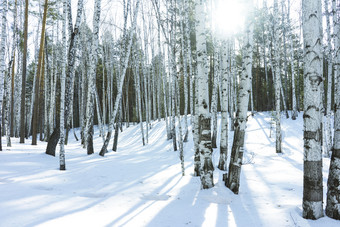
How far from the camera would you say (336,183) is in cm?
305

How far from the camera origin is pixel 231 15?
6305 millimetres

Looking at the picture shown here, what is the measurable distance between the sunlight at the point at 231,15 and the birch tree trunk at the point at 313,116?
1.72 metres

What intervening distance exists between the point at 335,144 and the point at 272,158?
6.88 m

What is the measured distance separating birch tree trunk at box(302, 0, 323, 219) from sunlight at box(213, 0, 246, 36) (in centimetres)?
172

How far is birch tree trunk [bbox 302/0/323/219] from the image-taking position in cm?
304

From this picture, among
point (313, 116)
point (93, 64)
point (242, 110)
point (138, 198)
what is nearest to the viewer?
point (313, 116)

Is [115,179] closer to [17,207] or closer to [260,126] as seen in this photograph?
[17,207]

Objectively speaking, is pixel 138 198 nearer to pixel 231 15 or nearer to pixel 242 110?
pixel 242 110

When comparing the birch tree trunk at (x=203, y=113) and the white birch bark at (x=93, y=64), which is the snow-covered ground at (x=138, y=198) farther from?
the white birch bark at (x=93, y=64)

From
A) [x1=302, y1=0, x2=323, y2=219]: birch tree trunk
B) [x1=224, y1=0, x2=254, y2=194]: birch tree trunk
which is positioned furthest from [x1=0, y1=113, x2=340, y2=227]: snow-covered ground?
[x1=224, y1=0, x2=254, y2=194]: birch tree trunk

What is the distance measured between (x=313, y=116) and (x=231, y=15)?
14.2ft

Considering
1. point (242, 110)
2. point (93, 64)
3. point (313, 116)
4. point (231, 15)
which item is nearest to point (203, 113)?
point (242, 110)

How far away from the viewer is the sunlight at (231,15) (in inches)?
186

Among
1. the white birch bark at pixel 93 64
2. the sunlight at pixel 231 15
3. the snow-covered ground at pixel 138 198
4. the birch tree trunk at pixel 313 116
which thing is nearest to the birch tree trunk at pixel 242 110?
the sunlight at pixel 231 15
